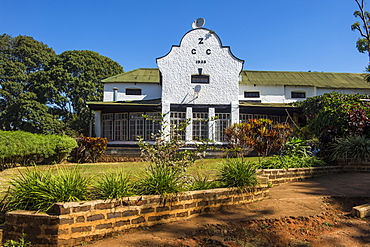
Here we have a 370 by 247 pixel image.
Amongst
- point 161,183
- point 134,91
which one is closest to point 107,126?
point 134,91

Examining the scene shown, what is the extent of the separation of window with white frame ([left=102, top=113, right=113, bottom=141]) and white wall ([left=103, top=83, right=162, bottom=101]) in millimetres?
2663

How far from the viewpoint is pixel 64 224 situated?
4078 millimetres

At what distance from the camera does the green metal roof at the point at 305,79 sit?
2225 centimetres

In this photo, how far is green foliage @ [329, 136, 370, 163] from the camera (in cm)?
973

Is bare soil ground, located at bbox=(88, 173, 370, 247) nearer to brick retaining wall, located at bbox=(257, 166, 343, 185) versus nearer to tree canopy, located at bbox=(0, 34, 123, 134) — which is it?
brick retaining wall, located at bbox=(257, 166, 343, 185)

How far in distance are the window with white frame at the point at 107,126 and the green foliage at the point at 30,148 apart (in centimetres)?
516

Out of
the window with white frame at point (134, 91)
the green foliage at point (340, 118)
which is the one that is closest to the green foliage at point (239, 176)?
the green foliage at point (340, 118)

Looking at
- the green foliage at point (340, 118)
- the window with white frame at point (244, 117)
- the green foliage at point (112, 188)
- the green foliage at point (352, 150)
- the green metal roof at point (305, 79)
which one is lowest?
the green foliage at point (112, 188)

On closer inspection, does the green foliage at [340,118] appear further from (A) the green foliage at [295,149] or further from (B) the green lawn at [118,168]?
(B) the green lawn at [118,168]

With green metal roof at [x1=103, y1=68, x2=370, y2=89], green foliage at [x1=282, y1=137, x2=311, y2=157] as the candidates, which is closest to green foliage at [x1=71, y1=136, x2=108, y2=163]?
green metal roof at [x1=103, y1=68, x2=370, y2=89]

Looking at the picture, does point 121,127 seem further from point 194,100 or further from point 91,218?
point 91,218

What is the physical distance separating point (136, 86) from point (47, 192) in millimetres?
18279

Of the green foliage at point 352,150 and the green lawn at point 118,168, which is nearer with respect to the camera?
the green lawn at point 118,168

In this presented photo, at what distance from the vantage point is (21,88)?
100 feet
